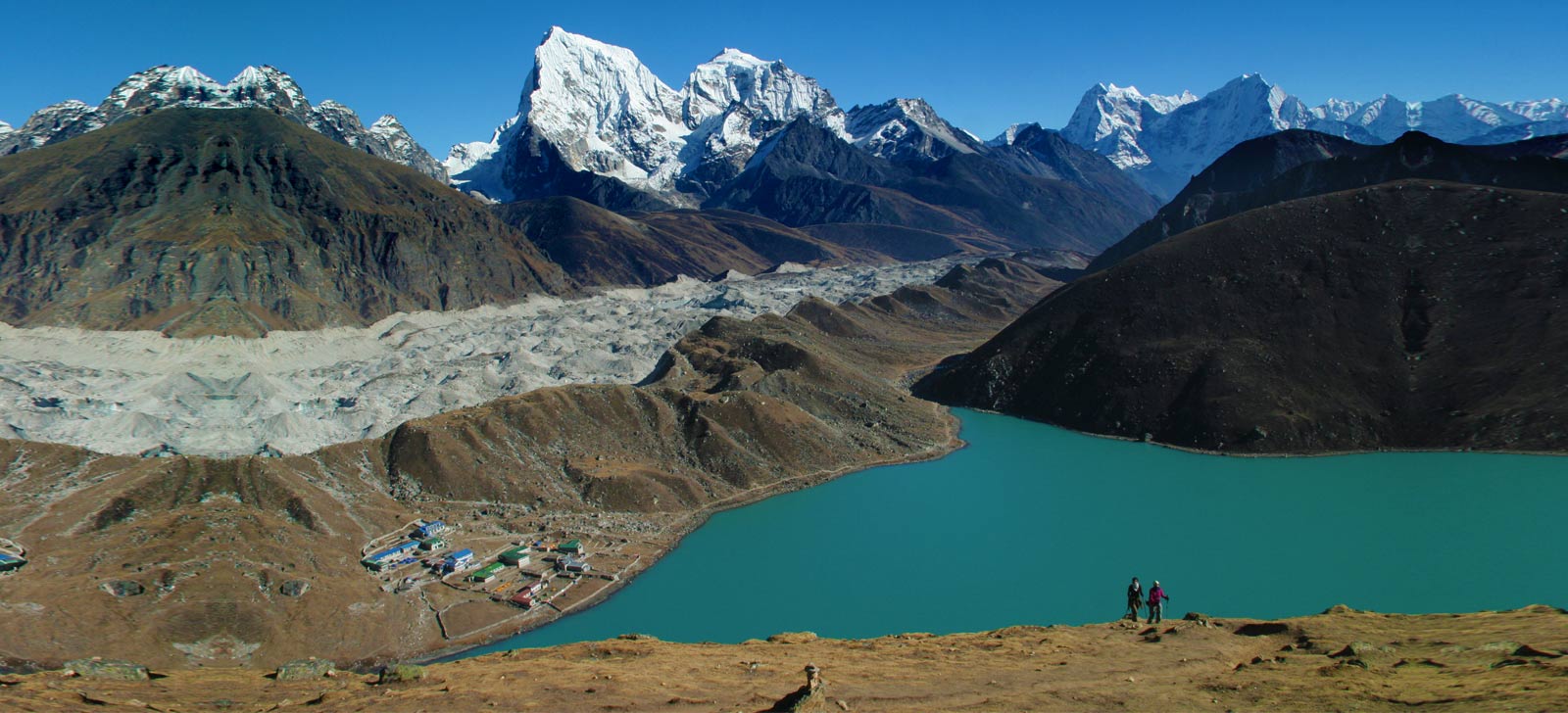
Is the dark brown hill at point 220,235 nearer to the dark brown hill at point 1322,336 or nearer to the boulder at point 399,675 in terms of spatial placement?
the dark brown hill at point 1322,336

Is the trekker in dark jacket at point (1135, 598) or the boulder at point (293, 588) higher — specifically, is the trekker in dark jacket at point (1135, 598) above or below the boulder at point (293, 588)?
above

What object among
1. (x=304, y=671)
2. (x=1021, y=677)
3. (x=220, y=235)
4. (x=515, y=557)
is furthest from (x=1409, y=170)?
(x=220, y=235)

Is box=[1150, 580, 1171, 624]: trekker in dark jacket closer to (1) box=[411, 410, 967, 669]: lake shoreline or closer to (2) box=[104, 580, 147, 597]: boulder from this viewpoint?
(1) box=[411, 410, 967, 669]: lake shoreline

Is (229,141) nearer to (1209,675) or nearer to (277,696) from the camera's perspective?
(277,696)

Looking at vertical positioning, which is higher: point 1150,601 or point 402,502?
point 402,502

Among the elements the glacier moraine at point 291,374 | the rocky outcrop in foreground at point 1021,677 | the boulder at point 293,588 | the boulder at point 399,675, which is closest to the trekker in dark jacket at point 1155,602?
the rocky outcrop in foreground at point 1021,677

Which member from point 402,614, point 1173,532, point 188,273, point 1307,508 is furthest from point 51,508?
point 188,273

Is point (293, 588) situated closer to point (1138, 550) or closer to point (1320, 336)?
point (1138, 550)
